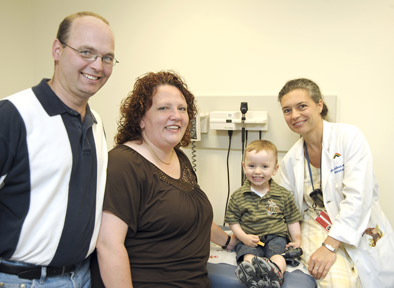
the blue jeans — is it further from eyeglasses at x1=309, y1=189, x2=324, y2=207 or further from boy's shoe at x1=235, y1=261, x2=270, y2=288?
eyeglasses at x1=309, y1=189, x2=324, y2=207

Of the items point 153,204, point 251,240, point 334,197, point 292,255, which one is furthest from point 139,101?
point 334,197

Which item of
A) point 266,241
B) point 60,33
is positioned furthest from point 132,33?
point 266,241

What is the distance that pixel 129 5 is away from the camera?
2.25 meters

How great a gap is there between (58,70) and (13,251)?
0.57m

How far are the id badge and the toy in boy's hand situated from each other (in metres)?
0.24

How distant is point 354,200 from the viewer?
1.51 m

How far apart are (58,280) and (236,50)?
1.57 meters

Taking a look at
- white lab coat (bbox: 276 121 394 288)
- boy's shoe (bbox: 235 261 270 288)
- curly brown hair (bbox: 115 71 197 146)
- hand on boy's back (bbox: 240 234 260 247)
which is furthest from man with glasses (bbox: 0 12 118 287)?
white lab coat (bbox: 276 121 394 288)

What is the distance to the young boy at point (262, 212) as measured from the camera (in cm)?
154

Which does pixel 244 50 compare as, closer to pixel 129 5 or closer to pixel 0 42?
pixel 129 5

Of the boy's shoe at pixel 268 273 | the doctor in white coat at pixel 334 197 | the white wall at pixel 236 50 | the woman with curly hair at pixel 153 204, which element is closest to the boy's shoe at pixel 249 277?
the boy's shoe at pixel 268 273

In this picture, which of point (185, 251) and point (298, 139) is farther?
point (298, 139)

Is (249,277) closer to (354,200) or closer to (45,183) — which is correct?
(354,200)

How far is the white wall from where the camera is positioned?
1.76 metres
